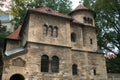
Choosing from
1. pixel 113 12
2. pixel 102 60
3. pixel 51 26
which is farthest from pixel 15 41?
pixel 113 12

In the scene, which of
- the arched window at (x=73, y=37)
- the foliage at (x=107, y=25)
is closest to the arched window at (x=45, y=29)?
the arched window at (x=73, y=37)

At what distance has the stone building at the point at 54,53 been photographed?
17.3m

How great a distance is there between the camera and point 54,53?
743 inches

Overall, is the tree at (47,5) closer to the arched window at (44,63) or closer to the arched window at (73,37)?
the arched window at (73,37)

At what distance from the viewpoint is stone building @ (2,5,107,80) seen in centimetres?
1730

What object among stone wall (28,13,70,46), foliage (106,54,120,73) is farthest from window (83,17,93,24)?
foliage (106,54,120,73)

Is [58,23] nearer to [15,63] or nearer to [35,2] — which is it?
[15,63]

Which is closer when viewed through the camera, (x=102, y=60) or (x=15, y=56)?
(x=15, y=56)

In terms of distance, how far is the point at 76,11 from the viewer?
2406 cm

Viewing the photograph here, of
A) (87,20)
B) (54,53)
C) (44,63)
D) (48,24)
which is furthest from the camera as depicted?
(87,20)

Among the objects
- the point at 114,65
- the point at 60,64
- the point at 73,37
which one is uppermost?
the point at 73,37

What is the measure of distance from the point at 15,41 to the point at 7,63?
836 cm

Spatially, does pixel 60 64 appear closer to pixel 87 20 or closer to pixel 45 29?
pixel 45 29

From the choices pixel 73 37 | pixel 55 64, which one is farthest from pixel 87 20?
pixel 55 64
